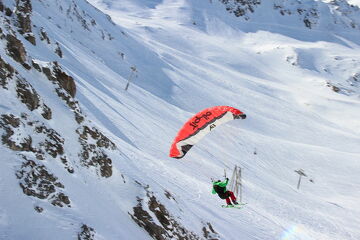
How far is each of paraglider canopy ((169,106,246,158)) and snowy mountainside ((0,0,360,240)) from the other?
2.08 m

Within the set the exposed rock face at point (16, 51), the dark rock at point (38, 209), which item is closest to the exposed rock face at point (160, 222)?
the dark rock at point (38, 209)

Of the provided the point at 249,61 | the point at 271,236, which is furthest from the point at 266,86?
the point at 271,236

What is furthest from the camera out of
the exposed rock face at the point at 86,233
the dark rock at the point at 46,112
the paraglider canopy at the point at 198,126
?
the paraglider canopy at the point at 198,126

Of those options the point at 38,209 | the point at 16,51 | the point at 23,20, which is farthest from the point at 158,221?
the point at 23,20

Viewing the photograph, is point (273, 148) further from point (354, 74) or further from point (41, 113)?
point (354, 74)

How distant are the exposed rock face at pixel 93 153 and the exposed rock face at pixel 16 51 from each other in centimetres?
378

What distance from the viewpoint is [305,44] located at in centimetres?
12988

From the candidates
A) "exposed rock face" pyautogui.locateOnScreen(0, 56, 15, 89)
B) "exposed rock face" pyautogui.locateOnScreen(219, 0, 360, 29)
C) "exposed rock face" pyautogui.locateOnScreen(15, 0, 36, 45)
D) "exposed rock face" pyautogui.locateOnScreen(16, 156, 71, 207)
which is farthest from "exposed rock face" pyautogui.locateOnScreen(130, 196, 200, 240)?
"exposed rock face" pyautogui.locateOnScreen(219, 0, 360, 29)

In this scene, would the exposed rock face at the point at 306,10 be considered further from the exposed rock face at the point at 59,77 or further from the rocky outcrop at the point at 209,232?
the rocky outcrop at the point at 209,232

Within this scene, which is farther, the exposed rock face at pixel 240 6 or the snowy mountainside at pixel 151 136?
the exposed rock face at pixel 240 6

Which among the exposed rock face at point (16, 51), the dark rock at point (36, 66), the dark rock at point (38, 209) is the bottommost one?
the dark rock at point (38, 209)

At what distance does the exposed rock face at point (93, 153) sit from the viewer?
15766 millimetres

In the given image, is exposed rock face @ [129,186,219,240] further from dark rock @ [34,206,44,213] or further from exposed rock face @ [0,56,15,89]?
exposed rock face @ [0,56,15,89]

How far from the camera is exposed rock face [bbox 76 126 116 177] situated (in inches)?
621
